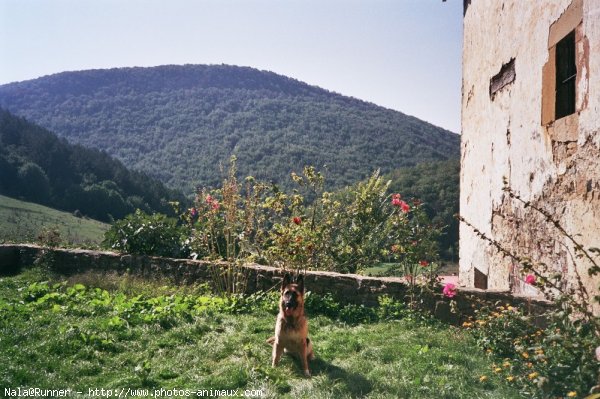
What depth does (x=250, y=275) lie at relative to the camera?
25.6 feet

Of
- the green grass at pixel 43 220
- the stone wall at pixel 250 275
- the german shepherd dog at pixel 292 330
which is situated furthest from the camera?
the green grass at pixel 43 220

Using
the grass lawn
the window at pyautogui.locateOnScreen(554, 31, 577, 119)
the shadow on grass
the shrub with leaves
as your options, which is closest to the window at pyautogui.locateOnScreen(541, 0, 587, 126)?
the window at pyautogui.locateOnScreen(554, 31, 577, 119)

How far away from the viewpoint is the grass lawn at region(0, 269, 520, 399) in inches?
154

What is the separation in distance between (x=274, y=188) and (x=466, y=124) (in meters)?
3.45

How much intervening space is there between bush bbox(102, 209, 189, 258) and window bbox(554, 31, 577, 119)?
7.03 metres

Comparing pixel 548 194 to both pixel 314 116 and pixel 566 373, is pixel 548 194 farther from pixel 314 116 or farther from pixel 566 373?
pixel 314 116

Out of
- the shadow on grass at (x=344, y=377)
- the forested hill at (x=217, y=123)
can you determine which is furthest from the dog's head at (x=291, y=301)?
the forested hill at (x=217, y=123)

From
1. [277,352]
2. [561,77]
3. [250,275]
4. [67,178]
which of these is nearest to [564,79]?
[561,77]

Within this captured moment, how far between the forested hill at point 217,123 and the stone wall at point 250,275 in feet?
116

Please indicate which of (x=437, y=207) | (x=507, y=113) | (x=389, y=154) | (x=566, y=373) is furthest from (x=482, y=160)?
(x=389, y=154)

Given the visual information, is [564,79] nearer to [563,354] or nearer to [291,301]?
[563,354]

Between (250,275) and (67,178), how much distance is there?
34792 mm

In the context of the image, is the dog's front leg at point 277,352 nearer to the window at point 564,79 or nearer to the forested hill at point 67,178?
the window at point 564,79

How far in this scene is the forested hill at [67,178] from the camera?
34812 mm
